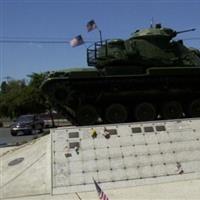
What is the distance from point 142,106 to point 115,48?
2.29 meters

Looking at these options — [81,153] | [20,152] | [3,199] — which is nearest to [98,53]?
[20,152]

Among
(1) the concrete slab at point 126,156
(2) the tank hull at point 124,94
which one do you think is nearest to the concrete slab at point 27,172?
(1) the concrete slab at point 126,156

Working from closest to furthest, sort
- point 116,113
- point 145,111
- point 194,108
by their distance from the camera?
1. point 116,113
2. point 145,111
3. point 194,108

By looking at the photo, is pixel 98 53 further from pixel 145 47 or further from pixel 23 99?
pixel 23 99

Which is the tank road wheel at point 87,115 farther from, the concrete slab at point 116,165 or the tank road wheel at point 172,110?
the concrete slab at point 116,165

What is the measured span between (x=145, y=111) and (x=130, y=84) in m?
1.03

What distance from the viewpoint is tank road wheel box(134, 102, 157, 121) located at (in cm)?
1777

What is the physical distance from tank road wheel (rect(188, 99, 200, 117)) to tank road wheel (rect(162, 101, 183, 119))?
1.16 ft

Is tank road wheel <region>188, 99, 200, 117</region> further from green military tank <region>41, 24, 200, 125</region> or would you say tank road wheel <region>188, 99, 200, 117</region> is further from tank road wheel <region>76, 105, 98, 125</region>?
tank road wheel <region>76, 105, 98, 125</region>

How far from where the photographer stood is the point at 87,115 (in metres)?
17.5

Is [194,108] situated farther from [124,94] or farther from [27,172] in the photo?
[27,172]

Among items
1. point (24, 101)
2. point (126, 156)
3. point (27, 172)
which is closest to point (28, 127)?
point (27, 172)

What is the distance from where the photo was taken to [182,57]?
62.7ft

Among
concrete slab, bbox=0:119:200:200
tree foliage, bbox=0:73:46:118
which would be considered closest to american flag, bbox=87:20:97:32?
concrete slab, bbox=0:119:200:200
